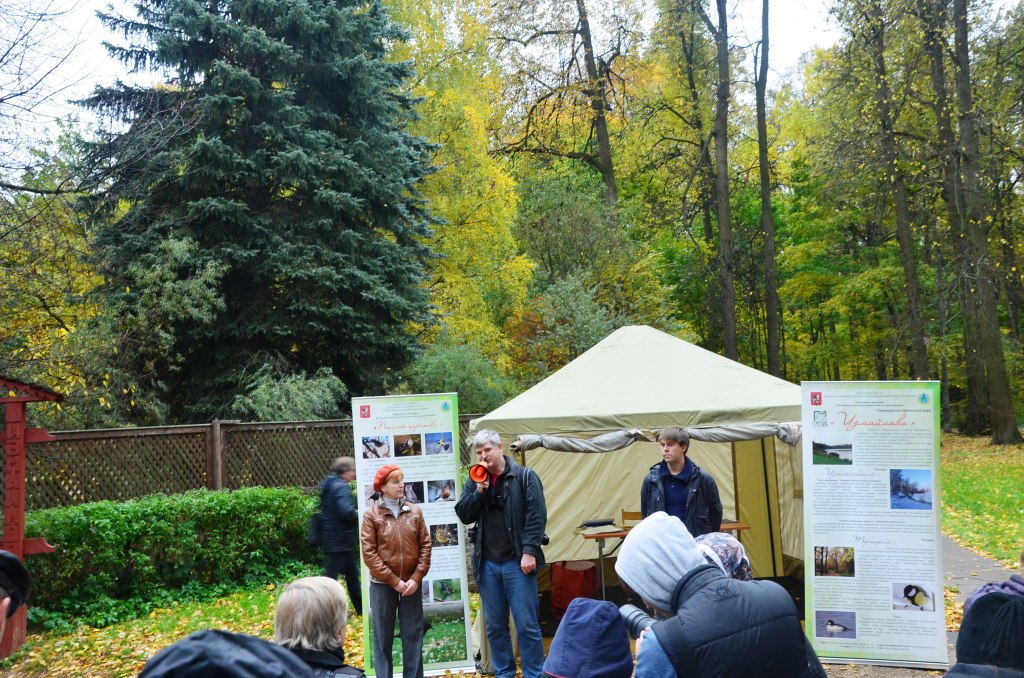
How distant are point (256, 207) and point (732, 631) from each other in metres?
14.9

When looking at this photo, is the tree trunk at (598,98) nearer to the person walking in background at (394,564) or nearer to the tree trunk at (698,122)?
the tree trunk at (698,122)

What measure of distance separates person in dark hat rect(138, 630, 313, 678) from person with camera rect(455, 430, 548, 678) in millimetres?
4698

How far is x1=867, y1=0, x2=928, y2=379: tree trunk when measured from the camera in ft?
67.7

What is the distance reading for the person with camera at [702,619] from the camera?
237 centimetres

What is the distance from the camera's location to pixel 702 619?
2393 millimetres

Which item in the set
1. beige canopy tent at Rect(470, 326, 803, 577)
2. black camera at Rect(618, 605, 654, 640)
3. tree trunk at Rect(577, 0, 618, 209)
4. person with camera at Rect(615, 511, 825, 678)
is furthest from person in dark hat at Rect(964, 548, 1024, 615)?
tree trunk at Rect(577, 0, 618, 209)

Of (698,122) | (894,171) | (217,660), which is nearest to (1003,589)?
(217,660)

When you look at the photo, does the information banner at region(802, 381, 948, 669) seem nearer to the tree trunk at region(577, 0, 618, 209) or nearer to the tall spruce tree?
the tall spruce tree

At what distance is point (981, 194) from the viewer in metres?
19.8

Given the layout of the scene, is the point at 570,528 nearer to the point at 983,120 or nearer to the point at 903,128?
the point at 983,120

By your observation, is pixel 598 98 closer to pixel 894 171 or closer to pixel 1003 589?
pixel 894 171

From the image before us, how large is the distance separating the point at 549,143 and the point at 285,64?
50.4 feet

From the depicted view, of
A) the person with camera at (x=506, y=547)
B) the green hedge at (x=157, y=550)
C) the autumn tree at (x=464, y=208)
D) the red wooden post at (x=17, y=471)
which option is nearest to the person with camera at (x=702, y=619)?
the person with camera at (x=506, y=547)

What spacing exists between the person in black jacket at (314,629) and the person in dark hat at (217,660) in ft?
4.86
